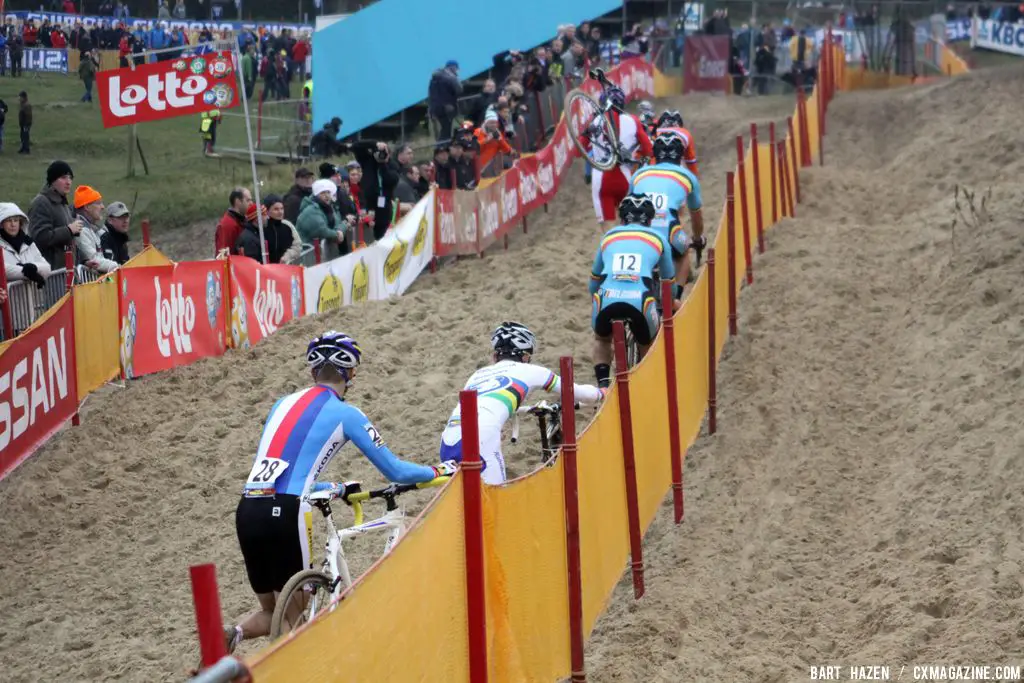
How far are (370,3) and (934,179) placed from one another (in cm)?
1290

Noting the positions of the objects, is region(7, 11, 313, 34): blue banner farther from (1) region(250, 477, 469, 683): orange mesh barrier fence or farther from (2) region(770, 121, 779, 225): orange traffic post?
(1) region(250, 477, 469, 683): orange mesh barrier fence

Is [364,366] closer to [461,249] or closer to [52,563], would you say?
[52,563]

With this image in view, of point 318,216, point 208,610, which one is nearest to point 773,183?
point 318,216

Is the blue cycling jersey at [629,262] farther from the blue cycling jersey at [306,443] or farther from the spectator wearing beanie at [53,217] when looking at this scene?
the blue cycling jersey at [306,443]

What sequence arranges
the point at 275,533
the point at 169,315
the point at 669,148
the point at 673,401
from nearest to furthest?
the point at 275,533 → the point at 673,401 → the point at 169,315 → the point at 669,148

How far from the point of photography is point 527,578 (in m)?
6.52

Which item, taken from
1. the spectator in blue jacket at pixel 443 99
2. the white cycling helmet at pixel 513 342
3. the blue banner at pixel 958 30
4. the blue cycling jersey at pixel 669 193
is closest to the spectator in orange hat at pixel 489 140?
the spectator in blue jacket at pixel 443 99

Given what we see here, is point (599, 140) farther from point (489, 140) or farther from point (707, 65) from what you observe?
point (707, 65)

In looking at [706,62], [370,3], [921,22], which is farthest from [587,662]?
[921,22]

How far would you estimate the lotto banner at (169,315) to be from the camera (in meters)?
12.3

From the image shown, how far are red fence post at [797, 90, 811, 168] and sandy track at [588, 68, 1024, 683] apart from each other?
3915 mm

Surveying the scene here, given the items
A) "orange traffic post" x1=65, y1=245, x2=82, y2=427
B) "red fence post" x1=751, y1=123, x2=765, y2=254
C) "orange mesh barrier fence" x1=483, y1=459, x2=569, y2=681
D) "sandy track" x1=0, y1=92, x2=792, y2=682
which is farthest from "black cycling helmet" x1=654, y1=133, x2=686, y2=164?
"orange mesh barrier fence" x1=483, y1=459, x2=569, y2=681

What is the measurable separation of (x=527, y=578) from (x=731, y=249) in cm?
769

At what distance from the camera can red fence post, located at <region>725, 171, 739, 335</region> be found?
43.8ft
